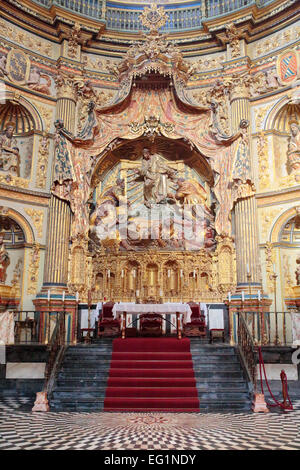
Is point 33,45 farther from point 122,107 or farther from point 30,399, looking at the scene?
point 30,399

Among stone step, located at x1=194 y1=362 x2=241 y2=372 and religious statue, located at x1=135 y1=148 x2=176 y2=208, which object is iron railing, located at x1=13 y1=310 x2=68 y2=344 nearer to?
stone step, located at x1=194 y1=362 x2=241 y2=372

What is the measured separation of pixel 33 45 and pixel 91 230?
23.9 feet

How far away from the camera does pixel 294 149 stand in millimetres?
13914

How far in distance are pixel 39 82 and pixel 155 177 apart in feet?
18.2

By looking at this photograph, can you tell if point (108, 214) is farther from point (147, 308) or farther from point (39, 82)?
point (39, 82)

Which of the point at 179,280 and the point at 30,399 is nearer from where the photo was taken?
the point at 30,399

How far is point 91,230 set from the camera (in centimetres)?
1495

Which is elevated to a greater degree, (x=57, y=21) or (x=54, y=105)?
(x=57, y=21)

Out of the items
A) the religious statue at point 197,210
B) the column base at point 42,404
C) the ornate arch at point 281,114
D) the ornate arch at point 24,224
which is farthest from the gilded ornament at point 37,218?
the ornate arch at point 281,114

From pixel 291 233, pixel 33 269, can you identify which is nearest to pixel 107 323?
pixel 33 269

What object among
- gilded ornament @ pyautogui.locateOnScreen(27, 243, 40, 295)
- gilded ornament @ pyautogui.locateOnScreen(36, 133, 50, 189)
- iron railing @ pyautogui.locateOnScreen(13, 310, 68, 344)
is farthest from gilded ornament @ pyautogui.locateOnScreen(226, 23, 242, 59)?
iron railing @ pyautogui.locateOnScreen(13, 310, 68, 344)

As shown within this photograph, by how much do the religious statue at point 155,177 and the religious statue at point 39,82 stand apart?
14.3 ft

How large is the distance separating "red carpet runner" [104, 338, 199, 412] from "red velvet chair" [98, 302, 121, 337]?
6.87 feet
